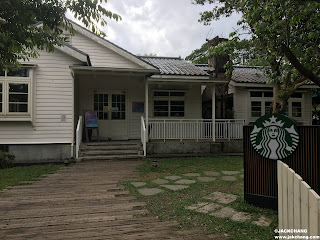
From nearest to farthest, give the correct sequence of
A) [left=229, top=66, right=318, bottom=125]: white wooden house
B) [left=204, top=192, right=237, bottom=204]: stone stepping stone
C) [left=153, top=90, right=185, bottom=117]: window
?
[left=204, top=192, right=237, bottom=204]: stone stepping stone
[left=153, top=90, right=185, bottom=117]: window
[left=229, top=66, right=318, bottom=125]: white wooden house

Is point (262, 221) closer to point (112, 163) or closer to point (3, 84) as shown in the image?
point (112, 163)

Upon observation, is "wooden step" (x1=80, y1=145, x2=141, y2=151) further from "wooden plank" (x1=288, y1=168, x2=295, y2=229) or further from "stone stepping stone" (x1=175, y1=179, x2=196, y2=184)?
"wooden plank" (x1=288, y1=168, x2=295, y2=229)

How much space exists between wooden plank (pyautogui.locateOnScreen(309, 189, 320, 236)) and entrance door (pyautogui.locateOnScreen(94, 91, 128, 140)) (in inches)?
428

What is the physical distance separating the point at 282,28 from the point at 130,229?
725 centimetres

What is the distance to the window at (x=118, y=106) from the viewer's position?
12125mm

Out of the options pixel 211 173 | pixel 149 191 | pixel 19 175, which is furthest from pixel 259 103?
pixel 19 175

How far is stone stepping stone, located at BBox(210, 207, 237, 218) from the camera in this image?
3.74 meters

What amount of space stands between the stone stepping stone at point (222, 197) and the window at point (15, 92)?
7.74 metres

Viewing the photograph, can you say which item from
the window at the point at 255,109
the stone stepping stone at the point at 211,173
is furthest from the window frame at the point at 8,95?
the window at the point at 255,109

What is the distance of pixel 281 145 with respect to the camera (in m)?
3.81

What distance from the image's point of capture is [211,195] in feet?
15.7

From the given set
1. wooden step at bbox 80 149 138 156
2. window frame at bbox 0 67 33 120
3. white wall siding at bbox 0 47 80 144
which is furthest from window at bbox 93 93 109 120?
window frame at bbox 0 67 33 120

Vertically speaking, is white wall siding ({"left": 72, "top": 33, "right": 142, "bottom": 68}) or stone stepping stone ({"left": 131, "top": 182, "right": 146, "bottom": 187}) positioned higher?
white wall siding ({"left": 72, "top": 33, "right": 142, "bottom": 68})

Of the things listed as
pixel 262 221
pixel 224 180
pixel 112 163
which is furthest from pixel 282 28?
pixel 112 163
